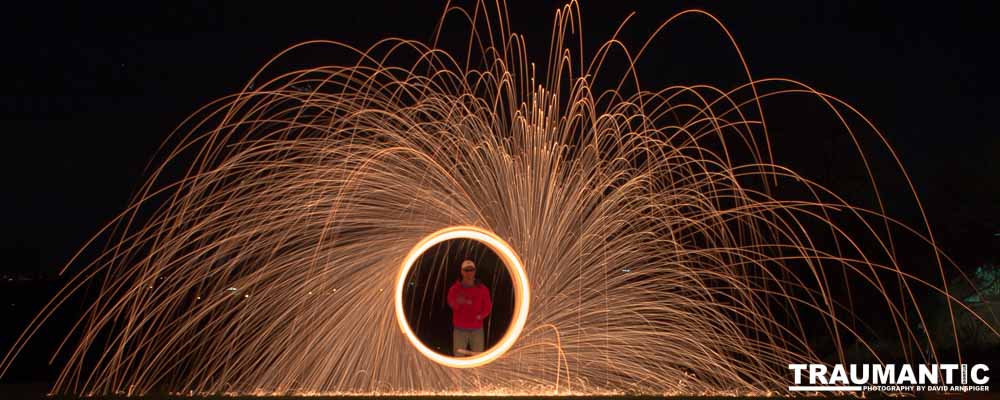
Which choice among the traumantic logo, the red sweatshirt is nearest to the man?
the red sweatshirt

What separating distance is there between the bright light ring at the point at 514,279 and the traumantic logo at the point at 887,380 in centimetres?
281

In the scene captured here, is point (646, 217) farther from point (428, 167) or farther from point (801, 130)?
point (801, 130)

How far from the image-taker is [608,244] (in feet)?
34.7

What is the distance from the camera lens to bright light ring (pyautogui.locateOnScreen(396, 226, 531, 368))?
9.20 m

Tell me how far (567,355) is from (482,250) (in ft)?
21.5

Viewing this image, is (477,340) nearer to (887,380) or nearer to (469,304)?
(469,304)

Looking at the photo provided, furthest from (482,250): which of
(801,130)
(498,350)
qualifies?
(498,350)

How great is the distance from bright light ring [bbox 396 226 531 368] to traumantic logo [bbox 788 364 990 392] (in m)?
2.81

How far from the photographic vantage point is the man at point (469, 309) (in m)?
10.4

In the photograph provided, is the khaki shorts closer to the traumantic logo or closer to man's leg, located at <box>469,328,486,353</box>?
man's leg, located at <box>469,328,486,353</box>

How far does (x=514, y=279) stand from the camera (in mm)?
9688

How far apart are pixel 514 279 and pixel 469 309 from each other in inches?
37.3

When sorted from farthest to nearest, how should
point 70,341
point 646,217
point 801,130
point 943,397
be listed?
point 801,130 < point 70,341 < point 646,217 < point 943,397

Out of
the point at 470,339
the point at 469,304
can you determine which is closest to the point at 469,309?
the point at 469,304
